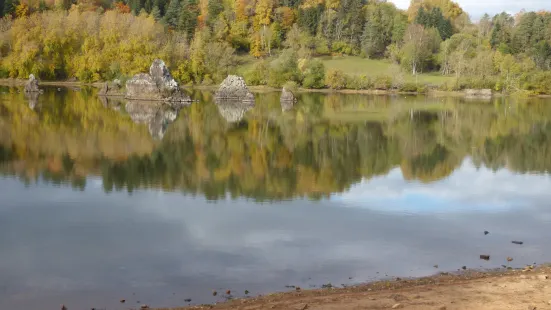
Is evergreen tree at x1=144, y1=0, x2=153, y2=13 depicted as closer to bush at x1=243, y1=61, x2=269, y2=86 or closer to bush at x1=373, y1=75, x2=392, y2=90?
bush at x1=243, y1=61, x2=269, y2=86

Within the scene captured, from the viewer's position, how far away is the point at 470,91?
80.6 meters

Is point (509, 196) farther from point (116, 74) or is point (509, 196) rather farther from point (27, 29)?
point (27, 29)

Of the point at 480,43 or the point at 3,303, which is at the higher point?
the point at 480,43

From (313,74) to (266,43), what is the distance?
22799mm

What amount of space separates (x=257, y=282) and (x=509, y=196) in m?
11.3

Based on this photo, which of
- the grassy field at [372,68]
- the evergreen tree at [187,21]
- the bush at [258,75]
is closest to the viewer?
the bush at [258,75]

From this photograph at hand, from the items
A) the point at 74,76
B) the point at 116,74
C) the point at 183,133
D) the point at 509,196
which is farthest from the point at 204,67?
the point at 509,196

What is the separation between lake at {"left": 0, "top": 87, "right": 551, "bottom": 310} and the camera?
10.7m

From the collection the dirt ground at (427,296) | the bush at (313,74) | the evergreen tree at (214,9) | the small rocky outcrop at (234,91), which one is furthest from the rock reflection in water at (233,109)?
the evergreen tree at (214,9)

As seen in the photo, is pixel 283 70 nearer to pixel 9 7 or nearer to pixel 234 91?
→ pixel 234 91

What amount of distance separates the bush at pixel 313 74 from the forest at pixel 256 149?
37.4 metres

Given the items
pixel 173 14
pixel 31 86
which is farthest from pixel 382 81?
pixel 31 86

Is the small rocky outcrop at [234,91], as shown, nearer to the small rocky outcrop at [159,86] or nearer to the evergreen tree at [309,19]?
the small rocky outcrop at [159,86]

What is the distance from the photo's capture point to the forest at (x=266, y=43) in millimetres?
78125
